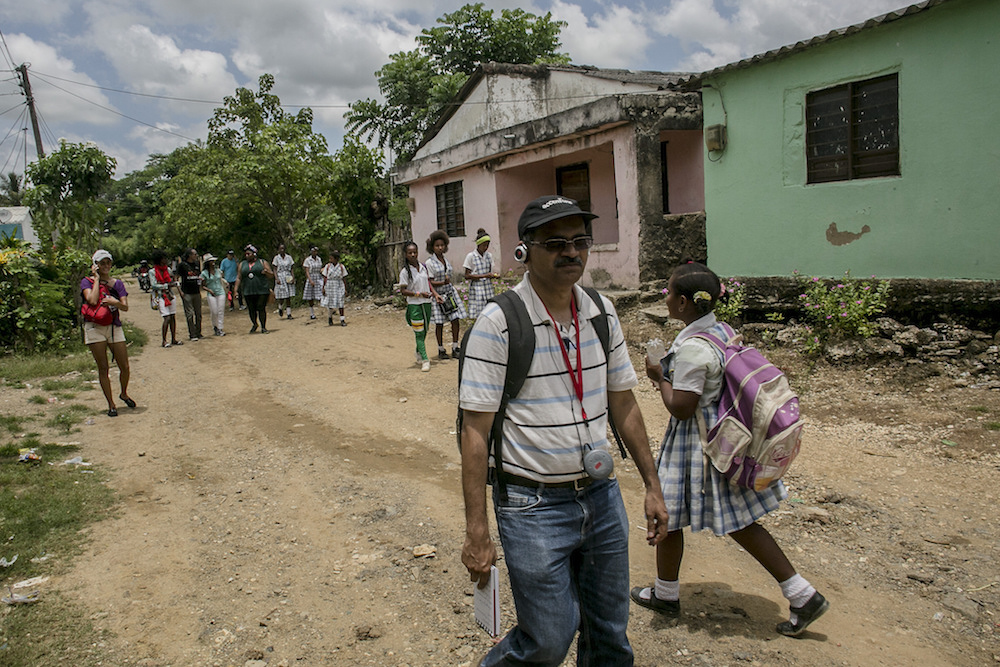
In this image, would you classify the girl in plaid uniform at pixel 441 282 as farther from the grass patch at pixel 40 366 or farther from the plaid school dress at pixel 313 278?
the plaid school dress at pixel 313 278

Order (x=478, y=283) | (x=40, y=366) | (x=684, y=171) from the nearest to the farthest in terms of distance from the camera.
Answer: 1. (x=478, y=283)
2. (x=40, y=366)
3. (x=684, y=171)

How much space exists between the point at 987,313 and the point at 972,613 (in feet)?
14.9

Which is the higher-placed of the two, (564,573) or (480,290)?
(480,290)

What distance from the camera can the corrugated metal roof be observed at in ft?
22.7

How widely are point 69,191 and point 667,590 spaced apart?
13622mm

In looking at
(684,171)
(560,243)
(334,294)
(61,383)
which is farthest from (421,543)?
(334,294)

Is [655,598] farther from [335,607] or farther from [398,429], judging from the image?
[398,429]

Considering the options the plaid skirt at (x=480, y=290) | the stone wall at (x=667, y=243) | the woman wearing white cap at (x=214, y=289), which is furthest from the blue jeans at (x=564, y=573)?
the woman wearing white cap at (x=214, y=289)

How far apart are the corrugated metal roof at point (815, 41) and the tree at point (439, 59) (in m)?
12.2

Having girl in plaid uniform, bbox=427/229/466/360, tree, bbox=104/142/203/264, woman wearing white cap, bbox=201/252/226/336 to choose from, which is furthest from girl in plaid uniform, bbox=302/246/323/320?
tree, bbox=104/142/203/264

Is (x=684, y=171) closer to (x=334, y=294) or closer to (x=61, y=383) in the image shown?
(x=334, y=294)

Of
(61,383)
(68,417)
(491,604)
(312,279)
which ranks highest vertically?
(312,279)

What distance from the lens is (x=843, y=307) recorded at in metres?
7.45

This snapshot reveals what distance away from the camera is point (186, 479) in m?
5.40
